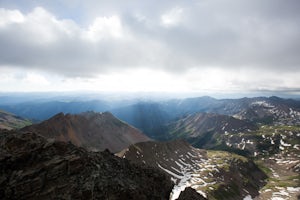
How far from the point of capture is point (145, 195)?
31.7m

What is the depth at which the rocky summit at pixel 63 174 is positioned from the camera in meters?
27.4

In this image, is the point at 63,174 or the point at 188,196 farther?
the point at 188,196

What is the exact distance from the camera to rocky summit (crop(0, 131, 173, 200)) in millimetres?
27433

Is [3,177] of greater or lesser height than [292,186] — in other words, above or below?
above

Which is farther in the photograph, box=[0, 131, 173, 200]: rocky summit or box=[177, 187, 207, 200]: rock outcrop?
box=[177, 187, 207, 200]: rock outcrop

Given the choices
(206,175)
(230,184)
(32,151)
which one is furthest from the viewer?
(206,175)

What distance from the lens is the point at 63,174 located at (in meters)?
29.8

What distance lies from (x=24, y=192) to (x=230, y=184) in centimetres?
17829

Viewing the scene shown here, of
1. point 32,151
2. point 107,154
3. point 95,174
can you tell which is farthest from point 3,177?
point 107,154

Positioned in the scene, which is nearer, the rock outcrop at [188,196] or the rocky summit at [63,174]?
the rocky summit at [63,174]

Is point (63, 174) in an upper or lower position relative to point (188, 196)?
upper

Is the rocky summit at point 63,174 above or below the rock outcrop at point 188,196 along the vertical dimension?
above

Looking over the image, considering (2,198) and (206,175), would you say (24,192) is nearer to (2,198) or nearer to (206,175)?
(2,198)

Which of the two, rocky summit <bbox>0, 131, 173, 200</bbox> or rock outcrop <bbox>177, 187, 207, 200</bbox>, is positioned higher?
rocky summit <bbox>0, 131, 173, 200</bbox>
